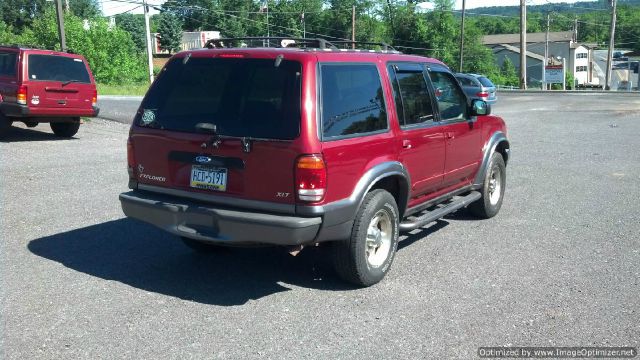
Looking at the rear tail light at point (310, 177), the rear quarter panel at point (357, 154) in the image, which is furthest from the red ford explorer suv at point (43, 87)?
the rear tail light at point (310, 177)

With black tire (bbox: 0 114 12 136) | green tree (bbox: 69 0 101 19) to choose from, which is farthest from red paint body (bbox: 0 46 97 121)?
green tree (bbox: 69 0 101 19)

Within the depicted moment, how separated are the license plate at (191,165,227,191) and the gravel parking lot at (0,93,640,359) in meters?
0.87

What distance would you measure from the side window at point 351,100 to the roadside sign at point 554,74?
55384mm

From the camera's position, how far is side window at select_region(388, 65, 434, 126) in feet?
18.4

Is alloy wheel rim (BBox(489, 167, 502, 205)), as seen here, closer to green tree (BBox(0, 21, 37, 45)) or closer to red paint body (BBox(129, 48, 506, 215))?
red paint body (BBox(129, 48, 506, 215))

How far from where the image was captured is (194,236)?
15.6ft

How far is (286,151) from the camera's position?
14.8 feet

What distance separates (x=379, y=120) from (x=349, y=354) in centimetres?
209

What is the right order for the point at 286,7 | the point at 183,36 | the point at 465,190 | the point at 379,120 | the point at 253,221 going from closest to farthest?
the point at 253,221, the point at 379,120, the point at 465,190, the point at 183,36, the point at 286,7

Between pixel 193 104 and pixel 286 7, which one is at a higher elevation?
pixel 286 7

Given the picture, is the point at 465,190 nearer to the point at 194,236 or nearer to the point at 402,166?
the point at 402,166

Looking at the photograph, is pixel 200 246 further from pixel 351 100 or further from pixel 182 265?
pixel 351 100

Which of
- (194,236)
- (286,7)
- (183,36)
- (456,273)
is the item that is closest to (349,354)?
(194,236)

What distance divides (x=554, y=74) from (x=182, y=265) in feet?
186
